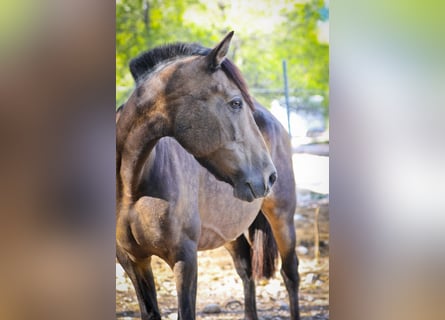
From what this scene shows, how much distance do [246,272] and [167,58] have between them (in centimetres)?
118

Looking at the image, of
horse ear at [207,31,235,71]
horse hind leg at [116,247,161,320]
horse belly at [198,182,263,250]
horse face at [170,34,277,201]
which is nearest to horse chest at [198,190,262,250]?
horse belly at [198,182,263,250]

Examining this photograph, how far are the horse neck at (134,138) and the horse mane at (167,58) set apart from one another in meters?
0.15

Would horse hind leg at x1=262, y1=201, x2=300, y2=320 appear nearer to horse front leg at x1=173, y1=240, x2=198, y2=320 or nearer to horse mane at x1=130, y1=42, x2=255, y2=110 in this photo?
horse front leg at x1=173, y1=240, x2=198, y2=320

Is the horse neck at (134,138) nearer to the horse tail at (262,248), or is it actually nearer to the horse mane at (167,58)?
the horse mane at (167,58)

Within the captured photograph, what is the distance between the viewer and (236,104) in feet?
9.21

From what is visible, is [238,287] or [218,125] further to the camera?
[238,287]

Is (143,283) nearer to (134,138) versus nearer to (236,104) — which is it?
(134,138)

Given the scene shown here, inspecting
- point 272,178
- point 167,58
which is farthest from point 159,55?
point 272,178

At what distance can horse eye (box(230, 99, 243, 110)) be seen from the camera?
280cm

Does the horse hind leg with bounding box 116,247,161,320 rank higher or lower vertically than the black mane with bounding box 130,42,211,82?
lower
